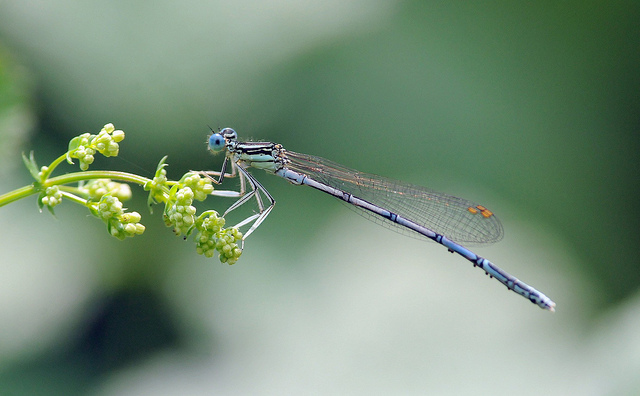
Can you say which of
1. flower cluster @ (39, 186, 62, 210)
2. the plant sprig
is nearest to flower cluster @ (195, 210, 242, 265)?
the plant sprig

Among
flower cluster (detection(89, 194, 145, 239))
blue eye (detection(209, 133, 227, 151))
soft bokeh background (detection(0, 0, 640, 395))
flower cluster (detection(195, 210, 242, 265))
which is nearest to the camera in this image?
flower cluster (detection(89, 194, 145, 239))

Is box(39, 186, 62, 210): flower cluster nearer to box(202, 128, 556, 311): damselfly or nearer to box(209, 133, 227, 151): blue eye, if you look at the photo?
box(209, 133, 227, 151): blue eye

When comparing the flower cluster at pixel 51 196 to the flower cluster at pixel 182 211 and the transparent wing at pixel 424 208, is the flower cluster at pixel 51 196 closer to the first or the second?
the flower cluster at pixel 182 211

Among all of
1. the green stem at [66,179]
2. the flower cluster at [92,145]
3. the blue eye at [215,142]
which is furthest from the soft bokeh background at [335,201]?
the green stem at [66,179]

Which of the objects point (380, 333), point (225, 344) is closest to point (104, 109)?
point (225, 344)

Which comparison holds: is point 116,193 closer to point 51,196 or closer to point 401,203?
point 51,196

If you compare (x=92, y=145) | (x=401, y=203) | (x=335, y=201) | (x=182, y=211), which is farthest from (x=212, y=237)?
(x=335, y=201)

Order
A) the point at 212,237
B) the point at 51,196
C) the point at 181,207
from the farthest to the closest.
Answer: the point at 212,237 < the point at 181,207 < the point at 51,196

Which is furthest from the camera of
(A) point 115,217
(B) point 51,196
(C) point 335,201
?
(C) point 335,201
